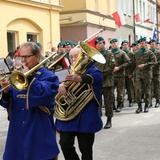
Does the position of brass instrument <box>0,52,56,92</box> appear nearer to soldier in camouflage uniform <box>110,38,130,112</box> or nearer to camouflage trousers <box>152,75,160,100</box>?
soldier in camouflage uniform <box>110,38,130,112</box>

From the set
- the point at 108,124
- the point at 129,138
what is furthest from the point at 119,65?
the point at 129,138

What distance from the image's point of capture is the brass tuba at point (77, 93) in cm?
489

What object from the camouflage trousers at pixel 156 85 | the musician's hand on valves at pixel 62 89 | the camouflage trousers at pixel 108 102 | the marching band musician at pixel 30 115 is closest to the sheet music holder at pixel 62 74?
the musician's hand on valves at pixel 62 89

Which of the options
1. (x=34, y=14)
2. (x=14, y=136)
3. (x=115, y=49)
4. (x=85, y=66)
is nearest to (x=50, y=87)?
(x=14, y=136)

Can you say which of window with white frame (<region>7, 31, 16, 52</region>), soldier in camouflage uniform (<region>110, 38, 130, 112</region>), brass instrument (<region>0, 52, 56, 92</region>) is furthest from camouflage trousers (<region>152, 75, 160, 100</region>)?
brass instrument (<region>0, 52, 56, 92</region>)

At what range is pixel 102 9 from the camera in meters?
28.7

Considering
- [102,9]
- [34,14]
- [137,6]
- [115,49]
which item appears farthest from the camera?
[137,6]

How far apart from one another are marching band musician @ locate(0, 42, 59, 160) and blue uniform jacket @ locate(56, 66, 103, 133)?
1012 millimetres

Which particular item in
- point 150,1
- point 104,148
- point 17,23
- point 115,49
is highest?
point 150,1

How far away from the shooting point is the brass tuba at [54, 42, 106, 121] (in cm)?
489

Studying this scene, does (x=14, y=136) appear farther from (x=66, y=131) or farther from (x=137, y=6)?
(x=137, y=6)

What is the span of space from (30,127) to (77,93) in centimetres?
138

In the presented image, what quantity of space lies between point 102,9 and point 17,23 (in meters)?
11.9

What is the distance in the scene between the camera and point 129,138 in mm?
7637
